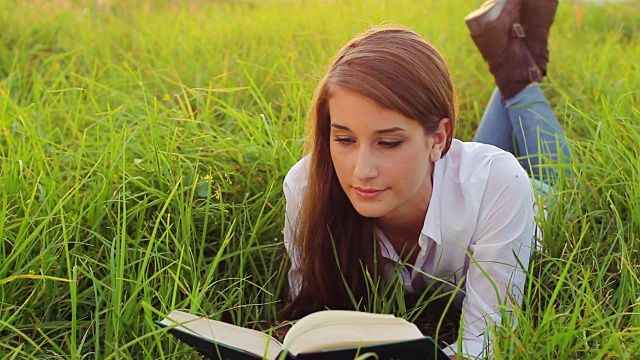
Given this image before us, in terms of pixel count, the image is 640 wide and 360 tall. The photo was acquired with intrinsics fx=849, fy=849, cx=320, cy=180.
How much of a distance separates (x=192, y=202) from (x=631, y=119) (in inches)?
56.6

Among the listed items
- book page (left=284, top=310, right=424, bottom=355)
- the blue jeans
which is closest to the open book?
book page (left=284, top=310, right=424, bottom=355)

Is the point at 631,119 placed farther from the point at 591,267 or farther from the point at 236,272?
the point at 236,272

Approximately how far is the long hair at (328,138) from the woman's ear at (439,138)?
0.02 meters

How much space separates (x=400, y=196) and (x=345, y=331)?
56 centimetres

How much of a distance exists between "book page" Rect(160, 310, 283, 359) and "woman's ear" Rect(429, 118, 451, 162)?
2.18 feet

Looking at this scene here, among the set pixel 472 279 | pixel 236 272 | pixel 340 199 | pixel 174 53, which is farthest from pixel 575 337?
pixel 174 53

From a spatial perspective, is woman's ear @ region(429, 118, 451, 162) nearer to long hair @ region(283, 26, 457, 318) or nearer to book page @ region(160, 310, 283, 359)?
long hair @ region(283, 26, 457, 318)

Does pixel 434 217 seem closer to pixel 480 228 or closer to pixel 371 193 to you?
pixel 480 228

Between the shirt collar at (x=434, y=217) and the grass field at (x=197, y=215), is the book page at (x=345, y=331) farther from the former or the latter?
the shirt collar at (x=434, y=217)

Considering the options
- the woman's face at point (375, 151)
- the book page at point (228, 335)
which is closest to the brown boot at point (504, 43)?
the woman's face at point (375, 151)

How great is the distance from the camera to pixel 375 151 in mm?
2002

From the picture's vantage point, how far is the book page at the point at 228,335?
67.8 inches

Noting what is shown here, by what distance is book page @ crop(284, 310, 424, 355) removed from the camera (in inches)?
62.1

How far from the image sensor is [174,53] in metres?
3.88
